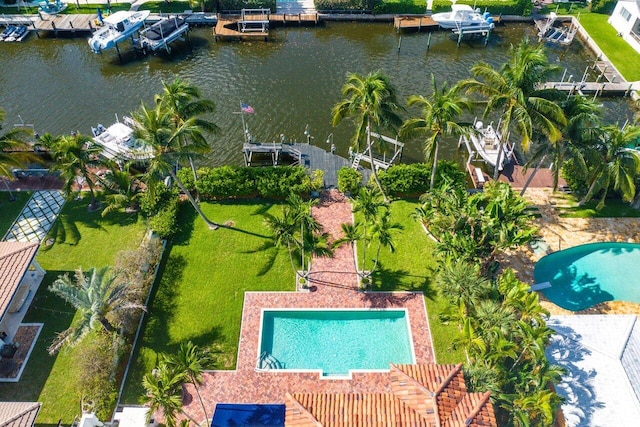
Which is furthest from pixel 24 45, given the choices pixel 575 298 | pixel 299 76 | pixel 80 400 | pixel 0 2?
pixel 575 298

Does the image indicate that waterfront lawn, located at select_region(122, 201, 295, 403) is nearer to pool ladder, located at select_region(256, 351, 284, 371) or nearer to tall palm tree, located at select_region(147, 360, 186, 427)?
pool ladder, located at select_region(256, 351, 284, 371)

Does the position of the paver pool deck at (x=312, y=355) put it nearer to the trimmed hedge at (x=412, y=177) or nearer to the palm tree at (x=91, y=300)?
the trimmed hedge at (x=412, y=177)

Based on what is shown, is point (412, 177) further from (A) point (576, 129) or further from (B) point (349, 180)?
(A) point (576, 129)

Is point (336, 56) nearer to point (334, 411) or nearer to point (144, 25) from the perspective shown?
point (144, 25)

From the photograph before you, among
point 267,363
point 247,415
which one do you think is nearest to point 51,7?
point 267,363

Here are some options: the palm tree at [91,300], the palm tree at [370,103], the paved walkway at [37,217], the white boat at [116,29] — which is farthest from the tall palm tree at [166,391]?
the white boat at [116,29]

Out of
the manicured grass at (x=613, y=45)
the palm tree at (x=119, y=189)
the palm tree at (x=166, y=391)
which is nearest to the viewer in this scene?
the palm tree at (x=166, y=391)
